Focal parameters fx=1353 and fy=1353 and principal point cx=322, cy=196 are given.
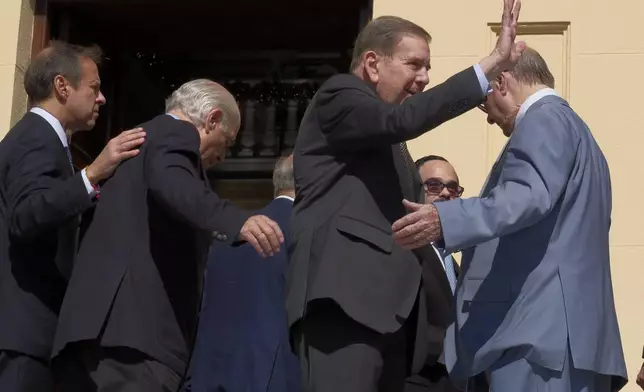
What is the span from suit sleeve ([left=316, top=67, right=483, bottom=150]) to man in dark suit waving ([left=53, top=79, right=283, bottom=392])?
1.22 ft

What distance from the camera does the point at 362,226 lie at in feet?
13.4

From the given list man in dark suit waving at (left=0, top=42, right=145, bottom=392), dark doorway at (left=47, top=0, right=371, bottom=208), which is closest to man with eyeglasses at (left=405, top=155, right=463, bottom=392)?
man in dark suit waving at (left=0, top=42, right=145, bottom=392)

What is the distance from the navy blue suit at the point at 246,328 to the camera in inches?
215

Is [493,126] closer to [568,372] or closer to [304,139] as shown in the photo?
[304,139]

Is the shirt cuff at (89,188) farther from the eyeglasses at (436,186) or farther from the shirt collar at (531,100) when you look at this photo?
the eyeglasses at (436,186)

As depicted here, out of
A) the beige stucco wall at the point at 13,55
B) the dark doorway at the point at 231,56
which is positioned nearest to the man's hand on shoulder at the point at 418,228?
the dark doorway at the point at 231,56

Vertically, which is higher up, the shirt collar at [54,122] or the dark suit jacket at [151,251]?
the shirt collar at [54,122]

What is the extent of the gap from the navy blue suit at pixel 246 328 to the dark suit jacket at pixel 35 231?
0.93 meters

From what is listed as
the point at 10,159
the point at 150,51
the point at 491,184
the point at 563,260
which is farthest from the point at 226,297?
the point at 150,51

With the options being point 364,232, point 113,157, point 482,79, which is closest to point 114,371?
point 113,157

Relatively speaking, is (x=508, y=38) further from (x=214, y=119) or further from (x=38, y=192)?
(x=38, y=192)

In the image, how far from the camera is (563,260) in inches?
157

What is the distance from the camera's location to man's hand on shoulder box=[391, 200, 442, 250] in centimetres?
387

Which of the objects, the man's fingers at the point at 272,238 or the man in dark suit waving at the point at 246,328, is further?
the man in dark suit waving at the point at 246,328
